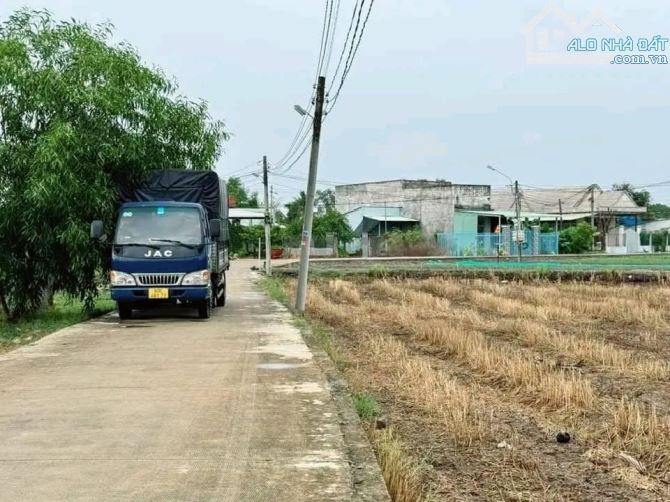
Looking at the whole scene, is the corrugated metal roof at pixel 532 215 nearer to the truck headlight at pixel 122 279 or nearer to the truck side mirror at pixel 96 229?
the truck headlight at pixel 122 279

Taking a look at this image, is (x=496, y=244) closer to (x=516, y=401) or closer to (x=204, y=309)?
(x=204, y=309)

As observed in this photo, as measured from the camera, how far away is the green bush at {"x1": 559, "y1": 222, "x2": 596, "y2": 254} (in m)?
65.8

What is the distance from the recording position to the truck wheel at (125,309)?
15962mm

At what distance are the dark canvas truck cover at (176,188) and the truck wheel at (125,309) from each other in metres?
2.35

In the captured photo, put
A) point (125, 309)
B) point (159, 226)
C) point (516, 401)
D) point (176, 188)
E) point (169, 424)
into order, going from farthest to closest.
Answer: point (176, 188) < point (125, 309) < point (159, 226) < point (516, 401) < point (169, 424)

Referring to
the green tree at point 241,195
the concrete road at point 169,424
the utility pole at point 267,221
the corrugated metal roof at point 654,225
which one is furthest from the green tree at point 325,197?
the concrete road at point 169,424

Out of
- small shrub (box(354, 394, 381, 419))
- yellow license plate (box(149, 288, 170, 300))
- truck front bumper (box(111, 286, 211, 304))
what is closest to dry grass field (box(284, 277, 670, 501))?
small shrub (box(354, 394, 381, 419))

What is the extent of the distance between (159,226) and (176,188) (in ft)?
6.18

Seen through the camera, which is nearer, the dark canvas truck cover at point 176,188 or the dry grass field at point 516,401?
the dry grass field at point 516,401

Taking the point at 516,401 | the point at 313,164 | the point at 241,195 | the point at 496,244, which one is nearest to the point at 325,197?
the point at 241,195

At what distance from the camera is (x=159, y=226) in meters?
15.5

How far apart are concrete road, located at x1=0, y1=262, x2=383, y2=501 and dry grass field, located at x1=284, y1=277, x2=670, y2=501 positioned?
0.63 meters

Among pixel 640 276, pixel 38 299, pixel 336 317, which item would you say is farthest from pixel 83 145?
pixel 640 276

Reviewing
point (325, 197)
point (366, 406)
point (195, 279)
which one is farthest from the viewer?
point (325, 197)
